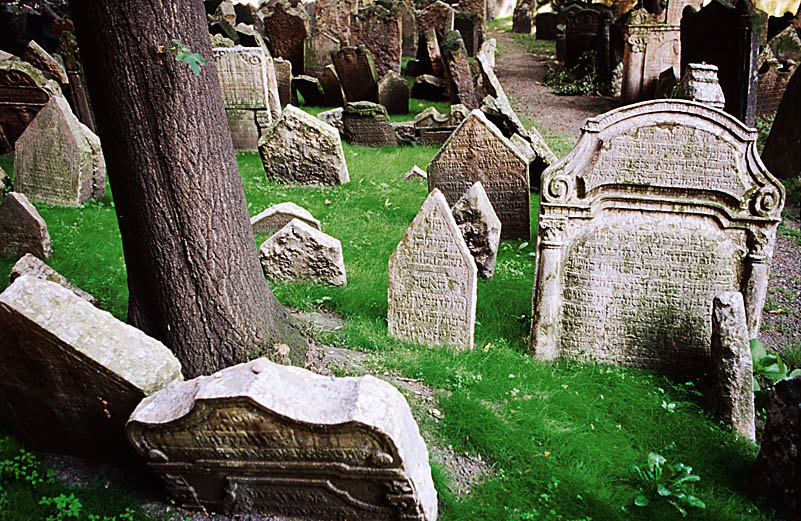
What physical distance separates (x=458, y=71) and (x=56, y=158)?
7.74m

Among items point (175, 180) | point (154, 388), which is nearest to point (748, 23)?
point (175, 180)

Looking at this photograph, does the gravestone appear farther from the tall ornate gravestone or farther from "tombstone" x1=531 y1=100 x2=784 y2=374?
"tombstone" x1=531 y1=100 x2=784 y2=374

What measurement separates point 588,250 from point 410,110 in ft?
33.4

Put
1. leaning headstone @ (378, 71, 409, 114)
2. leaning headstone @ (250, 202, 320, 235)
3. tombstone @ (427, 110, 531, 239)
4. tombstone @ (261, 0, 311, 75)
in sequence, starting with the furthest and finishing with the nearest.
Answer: tombstone @ (261, 0, 311, 75) < leaning headstone @ (378, 71, 409, 114) < tombstone @ (427, 110, 531, 239) < leaning headstone @ (250, 202, 320, 235)

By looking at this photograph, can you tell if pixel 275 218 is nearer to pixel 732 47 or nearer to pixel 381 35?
pixel 732 47

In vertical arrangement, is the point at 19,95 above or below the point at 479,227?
above

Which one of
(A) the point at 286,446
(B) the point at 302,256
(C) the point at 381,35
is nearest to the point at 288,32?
(C) the point at 381,35

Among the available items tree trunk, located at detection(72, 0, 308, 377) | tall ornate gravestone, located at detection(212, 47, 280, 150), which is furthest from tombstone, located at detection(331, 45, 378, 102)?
tree trunk, located at detection(72, 0, 308, 377)

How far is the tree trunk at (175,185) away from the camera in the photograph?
3.40 m

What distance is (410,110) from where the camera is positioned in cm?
1416

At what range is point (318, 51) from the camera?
50.5 feet

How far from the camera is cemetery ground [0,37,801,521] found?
343 cm

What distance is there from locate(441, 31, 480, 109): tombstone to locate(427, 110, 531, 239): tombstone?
5.58 metres

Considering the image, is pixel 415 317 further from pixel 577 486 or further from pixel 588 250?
pixel 577 486
